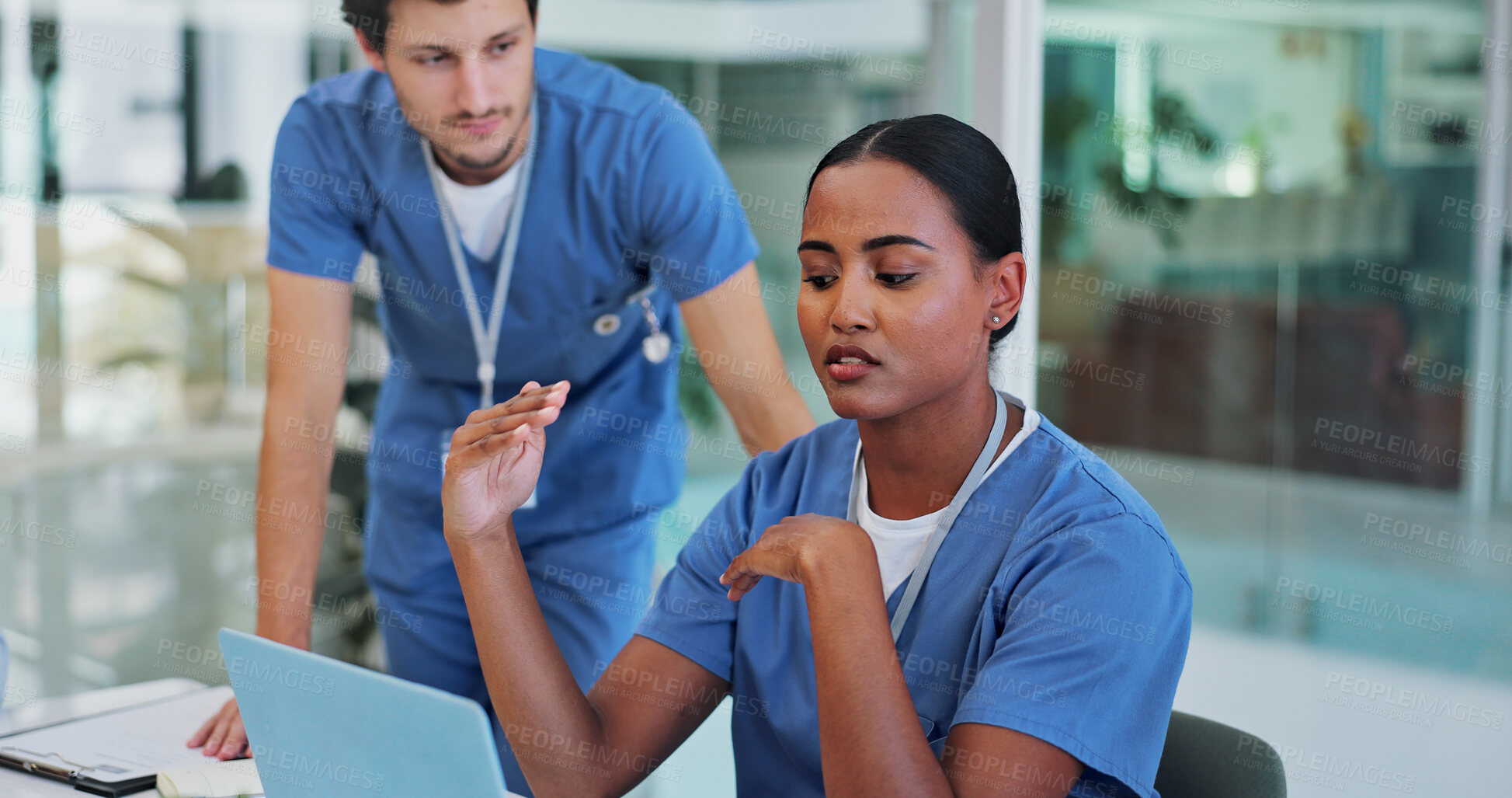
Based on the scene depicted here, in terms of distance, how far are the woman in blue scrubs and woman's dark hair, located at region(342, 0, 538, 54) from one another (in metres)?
0.64

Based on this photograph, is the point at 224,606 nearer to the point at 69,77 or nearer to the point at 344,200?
the point at 69,77

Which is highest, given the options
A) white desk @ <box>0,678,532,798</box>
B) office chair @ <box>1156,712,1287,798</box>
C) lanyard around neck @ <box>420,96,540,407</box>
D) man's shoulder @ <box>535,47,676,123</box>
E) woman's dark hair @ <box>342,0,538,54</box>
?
woman's dark hair @ <box>342,0,538,54</box>

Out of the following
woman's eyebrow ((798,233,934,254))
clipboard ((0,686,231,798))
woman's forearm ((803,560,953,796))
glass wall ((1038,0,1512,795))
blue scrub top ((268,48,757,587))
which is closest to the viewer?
woman's forearm ((803,560,953,796))

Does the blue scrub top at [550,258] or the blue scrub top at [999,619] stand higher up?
the blue scrub top at [550,258]

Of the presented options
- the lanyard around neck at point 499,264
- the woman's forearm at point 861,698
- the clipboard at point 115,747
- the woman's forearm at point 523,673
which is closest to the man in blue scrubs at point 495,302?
the lanyard around neck at point 499,264

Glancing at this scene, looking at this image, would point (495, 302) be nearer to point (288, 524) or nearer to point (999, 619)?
point (288, 524)

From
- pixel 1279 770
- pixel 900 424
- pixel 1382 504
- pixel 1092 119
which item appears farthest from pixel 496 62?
pixel 1382 504

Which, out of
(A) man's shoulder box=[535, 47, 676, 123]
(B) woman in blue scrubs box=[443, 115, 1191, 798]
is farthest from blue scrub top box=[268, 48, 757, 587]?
(B) woman in blue scrubs box=[443, 115, 1191, 798]

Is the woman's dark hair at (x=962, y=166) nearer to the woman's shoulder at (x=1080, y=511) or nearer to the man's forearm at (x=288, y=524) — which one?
the woman's shoulder at (x=1080, y=511)

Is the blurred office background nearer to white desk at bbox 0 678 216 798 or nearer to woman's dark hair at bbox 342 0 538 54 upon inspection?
woman's dark hair at bbox 342 0 538 54

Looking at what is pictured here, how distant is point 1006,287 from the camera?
1176 mm

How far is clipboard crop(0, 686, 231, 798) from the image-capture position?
1213 millimetres

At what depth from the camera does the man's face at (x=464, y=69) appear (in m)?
1.52

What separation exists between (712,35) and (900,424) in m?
2.75
